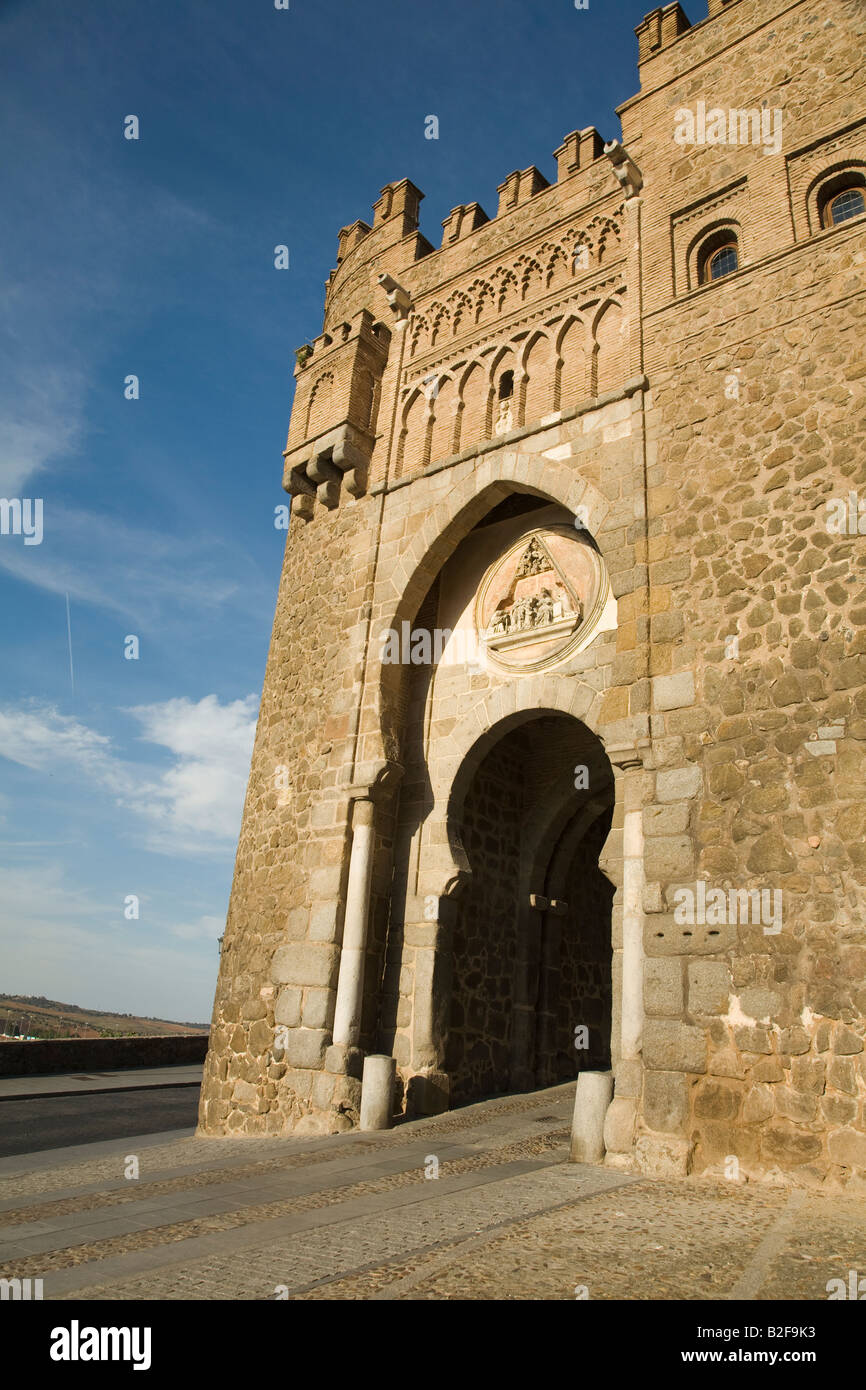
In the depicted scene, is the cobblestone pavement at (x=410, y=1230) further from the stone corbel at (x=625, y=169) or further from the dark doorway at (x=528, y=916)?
the stone corbel at (x=625, y=169)

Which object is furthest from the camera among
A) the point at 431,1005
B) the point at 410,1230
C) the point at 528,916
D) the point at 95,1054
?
the point at 95,1054

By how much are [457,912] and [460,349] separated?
22.0 ft

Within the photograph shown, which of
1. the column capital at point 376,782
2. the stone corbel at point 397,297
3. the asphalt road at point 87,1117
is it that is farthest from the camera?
the stone corbel at point 397,297

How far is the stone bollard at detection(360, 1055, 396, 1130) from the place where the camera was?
291 inches

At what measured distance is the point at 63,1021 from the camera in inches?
1421

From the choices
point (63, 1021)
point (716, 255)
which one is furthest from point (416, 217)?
point (63, 1021)

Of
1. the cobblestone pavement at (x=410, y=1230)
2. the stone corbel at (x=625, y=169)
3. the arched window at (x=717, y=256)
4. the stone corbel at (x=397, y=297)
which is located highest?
the stone corbel at (x=397, y=297)

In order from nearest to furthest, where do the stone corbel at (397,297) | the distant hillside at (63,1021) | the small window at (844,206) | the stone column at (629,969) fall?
1. the stone column at (629,969)
2. the small window at (844,206)
3. the stone corbel at (397,297)
4. the distant hillside at (63,1021)

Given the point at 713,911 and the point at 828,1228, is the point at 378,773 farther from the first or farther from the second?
the point at 828,1228

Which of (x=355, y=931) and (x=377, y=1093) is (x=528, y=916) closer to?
(x=355, y=931)

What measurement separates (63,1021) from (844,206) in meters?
39.0

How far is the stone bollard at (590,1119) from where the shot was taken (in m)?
5.86

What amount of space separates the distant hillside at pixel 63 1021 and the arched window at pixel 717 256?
2124cm

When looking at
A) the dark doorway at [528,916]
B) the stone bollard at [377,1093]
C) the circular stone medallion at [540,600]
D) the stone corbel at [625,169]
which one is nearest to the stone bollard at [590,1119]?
the stone bollard at [377,1093]
